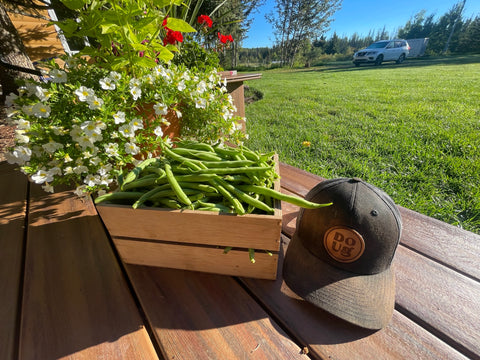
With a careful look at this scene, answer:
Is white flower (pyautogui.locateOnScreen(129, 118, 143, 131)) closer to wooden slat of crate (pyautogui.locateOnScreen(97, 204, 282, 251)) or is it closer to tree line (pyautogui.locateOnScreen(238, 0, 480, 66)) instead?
wooden slat of crate (pyautogui.locateOnScreen(97, 204, 282, 251))

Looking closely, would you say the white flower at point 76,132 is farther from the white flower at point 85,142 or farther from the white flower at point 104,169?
the white flower at point 104,169

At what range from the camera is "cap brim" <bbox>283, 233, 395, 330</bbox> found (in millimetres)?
727

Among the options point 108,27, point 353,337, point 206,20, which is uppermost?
point 206,20

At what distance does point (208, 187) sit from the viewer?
0.86 metres

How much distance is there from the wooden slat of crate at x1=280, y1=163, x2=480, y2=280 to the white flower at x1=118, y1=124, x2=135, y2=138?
1477 millimetres

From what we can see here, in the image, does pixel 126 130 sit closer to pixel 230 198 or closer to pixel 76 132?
pixel 76 132

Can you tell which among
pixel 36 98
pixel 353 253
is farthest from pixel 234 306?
pixel 36 98

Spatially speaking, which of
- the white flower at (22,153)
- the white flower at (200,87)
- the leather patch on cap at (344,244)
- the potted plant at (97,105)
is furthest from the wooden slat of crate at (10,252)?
the white flower at (200,87)

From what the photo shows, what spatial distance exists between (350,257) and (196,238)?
597mm

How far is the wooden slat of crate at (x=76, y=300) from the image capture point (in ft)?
2.30

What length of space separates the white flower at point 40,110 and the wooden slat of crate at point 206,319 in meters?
0.80

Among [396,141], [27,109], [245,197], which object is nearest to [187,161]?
[245,197]

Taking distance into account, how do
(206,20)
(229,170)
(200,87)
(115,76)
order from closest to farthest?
(229,170) < (115,76) < (200,87) < (206,20)

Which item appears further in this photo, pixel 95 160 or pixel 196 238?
pixel 95 160
